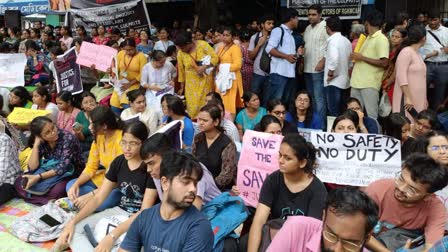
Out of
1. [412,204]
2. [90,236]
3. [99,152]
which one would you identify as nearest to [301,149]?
[412,204]

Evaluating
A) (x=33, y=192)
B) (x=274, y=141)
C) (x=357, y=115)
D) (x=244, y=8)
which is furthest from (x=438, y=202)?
(x=244, y=8)

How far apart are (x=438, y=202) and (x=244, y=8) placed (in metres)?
11.4

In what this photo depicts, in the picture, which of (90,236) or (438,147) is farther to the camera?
(90,236)

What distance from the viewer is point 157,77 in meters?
7.61

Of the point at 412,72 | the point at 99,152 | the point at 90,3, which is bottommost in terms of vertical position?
the point at 99,152

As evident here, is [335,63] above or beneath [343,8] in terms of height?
beneath

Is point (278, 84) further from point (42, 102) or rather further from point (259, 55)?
point (42, 102)

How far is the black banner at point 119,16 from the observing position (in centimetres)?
1139

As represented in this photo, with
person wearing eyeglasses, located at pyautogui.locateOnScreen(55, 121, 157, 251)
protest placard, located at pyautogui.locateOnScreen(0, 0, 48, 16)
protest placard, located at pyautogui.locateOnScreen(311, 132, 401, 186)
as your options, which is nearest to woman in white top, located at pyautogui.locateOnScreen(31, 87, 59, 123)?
person wearing eyeglasses, located at pyautogui.locateOnScreen(55, 121, 157, 251)

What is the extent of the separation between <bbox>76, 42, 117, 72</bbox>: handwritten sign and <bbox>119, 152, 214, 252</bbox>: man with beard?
5421mm

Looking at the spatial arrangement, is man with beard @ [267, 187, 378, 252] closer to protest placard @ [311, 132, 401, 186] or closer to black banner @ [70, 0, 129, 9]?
protest placard @ [311, 132, 401, 186]

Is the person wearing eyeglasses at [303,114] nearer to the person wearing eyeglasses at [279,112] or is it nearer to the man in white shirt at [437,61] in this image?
the person wearing eyeglasses at [279,112]

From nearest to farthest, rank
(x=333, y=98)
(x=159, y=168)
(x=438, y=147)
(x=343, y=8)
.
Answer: (x=159, y=168) < (x=438, y=147) < (x=333, y=98) < (x=343, y=8)

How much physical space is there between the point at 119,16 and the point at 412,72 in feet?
23.8
